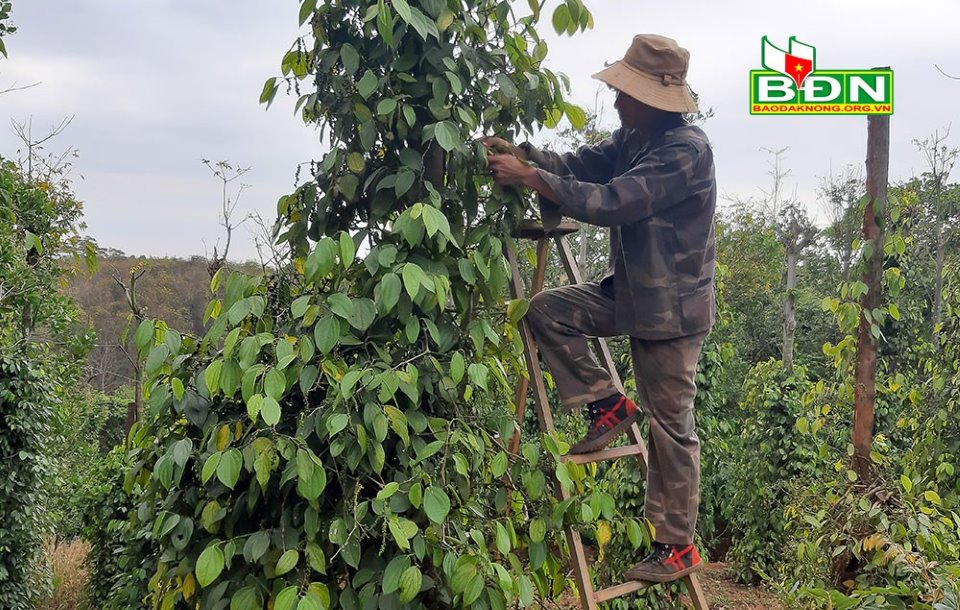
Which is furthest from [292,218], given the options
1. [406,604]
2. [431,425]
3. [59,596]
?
[59,596]

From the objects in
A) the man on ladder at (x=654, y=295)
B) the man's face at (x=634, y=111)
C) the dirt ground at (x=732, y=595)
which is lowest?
the dirt ground at (x=732, y=595)

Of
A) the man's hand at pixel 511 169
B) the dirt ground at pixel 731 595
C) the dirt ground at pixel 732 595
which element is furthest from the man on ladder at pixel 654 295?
the dirt ground at pixel 732 595

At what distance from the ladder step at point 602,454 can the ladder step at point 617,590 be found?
39cm

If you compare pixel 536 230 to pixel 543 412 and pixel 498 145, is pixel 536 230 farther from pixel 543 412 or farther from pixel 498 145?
pixel 543 412

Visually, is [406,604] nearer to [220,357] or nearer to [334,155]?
[220,357]

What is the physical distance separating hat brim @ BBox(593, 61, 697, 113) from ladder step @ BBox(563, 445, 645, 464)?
112 cm

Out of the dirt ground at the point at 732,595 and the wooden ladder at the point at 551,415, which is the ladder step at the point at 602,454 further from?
the dirt ground at the point at 732,595

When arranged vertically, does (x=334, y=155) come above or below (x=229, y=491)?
above

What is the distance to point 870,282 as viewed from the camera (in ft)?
9.42

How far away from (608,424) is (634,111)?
103 centimetres

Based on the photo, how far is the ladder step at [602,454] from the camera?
8.10 feet

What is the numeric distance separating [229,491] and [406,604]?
1.98 feet

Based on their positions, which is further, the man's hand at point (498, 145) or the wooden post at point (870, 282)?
the wooden post at point (870, 282)

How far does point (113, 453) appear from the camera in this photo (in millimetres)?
6312
